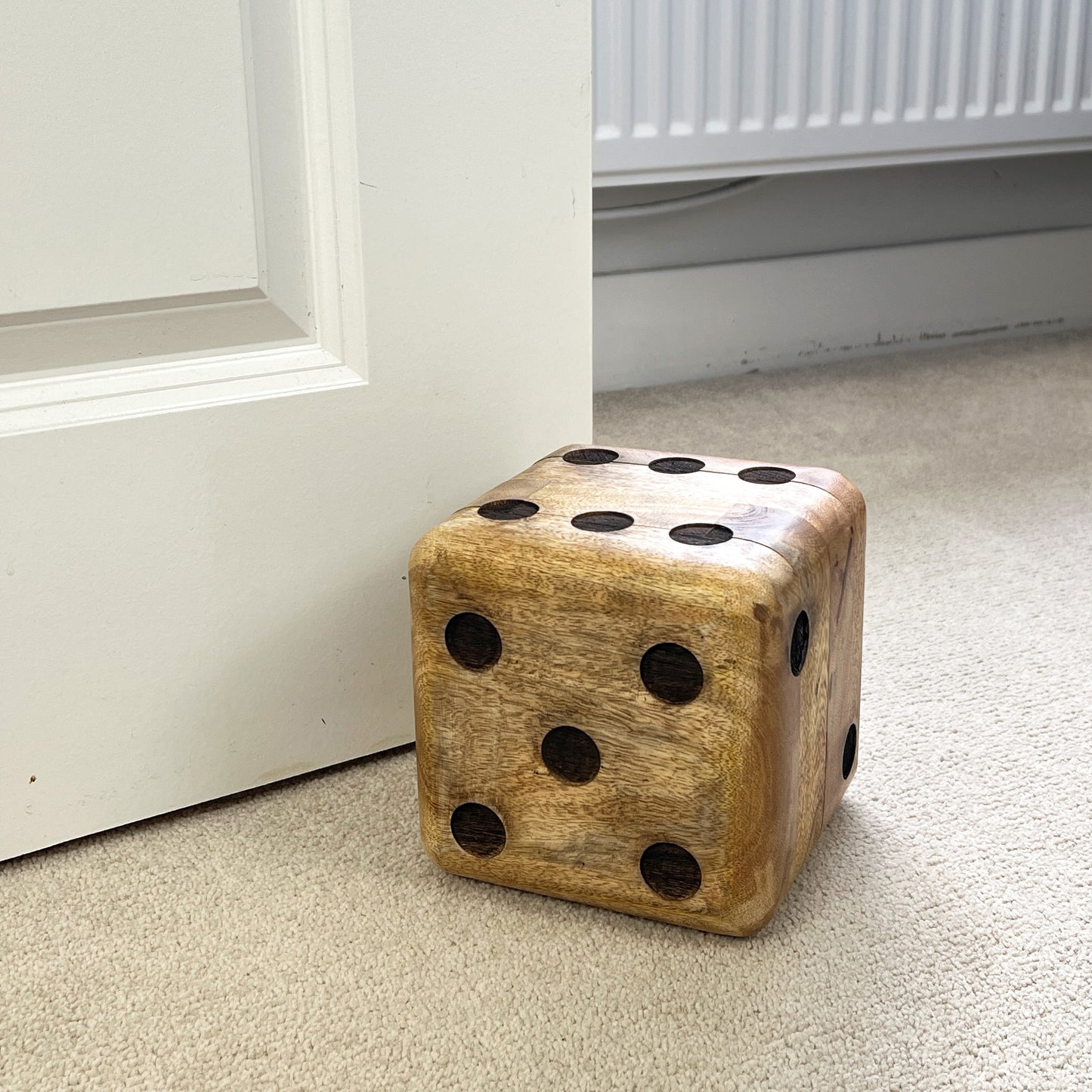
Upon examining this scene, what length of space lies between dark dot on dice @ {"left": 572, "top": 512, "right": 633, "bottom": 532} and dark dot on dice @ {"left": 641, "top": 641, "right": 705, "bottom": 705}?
3.0 inches

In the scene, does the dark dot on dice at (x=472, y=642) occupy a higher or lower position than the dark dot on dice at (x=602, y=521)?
lower

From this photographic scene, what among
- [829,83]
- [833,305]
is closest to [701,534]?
[829,83]

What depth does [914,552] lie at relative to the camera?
1212 mm

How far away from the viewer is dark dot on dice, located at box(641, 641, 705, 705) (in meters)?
0.64

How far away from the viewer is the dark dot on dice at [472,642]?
2.25ft

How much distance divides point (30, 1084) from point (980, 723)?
65 cm

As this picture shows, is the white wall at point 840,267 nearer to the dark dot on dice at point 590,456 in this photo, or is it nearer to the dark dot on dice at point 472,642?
the dark dot on dice at point 590,456

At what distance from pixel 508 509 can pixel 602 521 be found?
61mm

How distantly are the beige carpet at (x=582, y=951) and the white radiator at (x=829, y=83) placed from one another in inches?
34.6

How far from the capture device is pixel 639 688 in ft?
2.14

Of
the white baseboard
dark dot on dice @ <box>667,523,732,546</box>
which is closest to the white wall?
the white baseboard

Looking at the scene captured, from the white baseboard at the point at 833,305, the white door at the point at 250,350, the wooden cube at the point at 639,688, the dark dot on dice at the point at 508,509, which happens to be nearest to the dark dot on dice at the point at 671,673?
the wooden cube at the point at 639,688

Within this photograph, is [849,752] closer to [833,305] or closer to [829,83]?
[829,83]

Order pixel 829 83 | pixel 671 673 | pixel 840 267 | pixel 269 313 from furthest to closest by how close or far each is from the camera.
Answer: pixel 840 267
pixel 829 83
pixel 269 313
pixel 671 673
